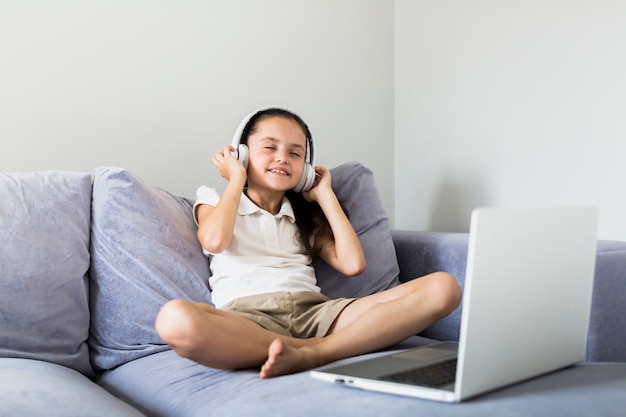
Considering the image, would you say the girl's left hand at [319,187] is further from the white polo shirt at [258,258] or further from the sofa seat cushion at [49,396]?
the sofa seat cushion at [49,396]

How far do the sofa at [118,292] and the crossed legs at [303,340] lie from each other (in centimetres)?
4

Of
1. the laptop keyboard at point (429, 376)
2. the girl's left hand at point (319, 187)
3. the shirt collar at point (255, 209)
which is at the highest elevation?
the girl's left hand at point (319, 187)

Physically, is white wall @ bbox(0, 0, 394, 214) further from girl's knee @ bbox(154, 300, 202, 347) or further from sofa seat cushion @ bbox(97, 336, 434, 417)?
girl's knee @ bbox(154, 300, 202, 347)

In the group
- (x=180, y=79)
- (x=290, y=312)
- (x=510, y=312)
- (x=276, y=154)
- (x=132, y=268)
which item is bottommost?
(x=290, y=312)

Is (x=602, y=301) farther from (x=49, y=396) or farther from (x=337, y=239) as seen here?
(x=49, y=396)

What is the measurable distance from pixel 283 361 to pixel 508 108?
1.32m

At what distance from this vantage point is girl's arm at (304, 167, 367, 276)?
5.93 ft

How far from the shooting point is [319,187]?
193cm

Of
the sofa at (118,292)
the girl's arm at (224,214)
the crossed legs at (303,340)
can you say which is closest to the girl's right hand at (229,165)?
the girl's arm at (224,214)

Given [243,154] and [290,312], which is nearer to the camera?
[290,312]

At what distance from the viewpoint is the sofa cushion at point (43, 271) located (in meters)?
1.52

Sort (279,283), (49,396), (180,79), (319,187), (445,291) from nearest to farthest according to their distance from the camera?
(49,396), (445,291), (279,283), (319,187), (180,79)

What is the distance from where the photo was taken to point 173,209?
5.83 ft

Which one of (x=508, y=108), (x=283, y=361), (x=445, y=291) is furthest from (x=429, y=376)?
(x=508, y=108)
